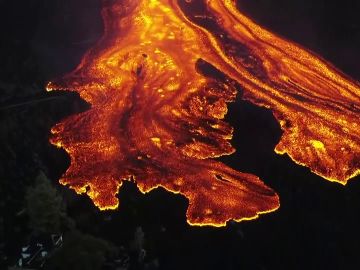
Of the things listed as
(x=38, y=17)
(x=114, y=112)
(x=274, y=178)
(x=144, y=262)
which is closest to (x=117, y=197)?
(x=144, y=262)

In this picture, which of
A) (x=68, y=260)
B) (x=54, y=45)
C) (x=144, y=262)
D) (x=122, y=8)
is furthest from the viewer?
(x=122, y=8)

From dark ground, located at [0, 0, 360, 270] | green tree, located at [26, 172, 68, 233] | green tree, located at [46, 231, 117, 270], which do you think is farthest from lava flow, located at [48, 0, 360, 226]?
green tree, located at [46, 231, 117, 270]

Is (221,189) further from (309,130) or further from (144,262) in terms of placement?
(309,130)

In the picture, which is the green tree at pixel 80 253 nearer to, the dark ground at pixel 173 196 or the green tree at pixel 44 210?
the green tree at pixel 44 210

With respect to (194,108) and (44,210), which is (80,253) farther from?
(194,108)

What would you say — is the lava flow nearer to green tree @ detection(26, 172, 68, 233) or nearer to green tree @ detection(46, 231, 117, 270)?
green tree @ detection(26, 172, 68, 233)
